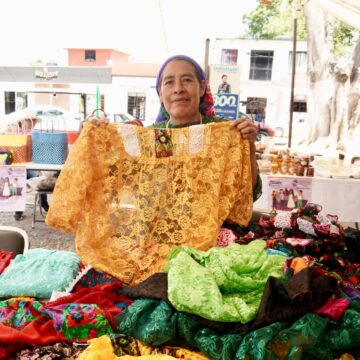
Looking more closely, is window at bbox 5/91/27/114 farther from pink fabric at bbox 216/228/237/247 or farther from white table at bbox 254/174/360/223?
pink fabric at bbox 216/228/237/247

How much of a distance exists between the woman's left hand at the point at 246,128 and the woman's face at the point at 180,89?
261mm

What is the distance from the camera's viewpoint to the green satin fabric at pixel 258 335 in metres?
0.96

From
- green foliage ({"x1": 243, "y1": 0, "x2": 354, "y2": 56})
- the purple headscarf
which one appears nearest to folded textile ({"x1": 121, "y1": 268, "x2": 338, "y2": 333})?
the purple headscarf

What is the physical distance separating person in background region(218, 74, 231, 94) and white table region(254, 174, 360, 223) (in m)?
1.51

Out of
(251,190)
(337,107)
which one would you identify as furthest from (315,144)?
(251,190)

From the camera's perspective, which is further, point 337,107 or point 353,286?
point 337,107

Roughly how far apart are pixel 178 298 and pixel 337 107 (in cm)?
1071

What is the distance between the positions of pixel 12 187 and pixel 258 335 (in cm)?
422

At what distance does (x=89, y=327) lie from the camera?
1.15 meters

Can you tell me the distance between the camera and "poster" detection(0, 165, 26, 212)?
4551 millimetres

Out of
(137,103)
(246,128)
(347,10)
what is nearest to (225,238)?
(246,128)

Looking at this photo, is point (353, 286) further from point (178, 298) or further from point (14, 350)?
point (14, 350)

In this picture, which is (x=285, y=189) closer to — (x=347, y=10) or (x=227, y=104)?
(x=227, y=104)

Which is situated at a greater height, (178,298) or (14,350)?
(178,298)
